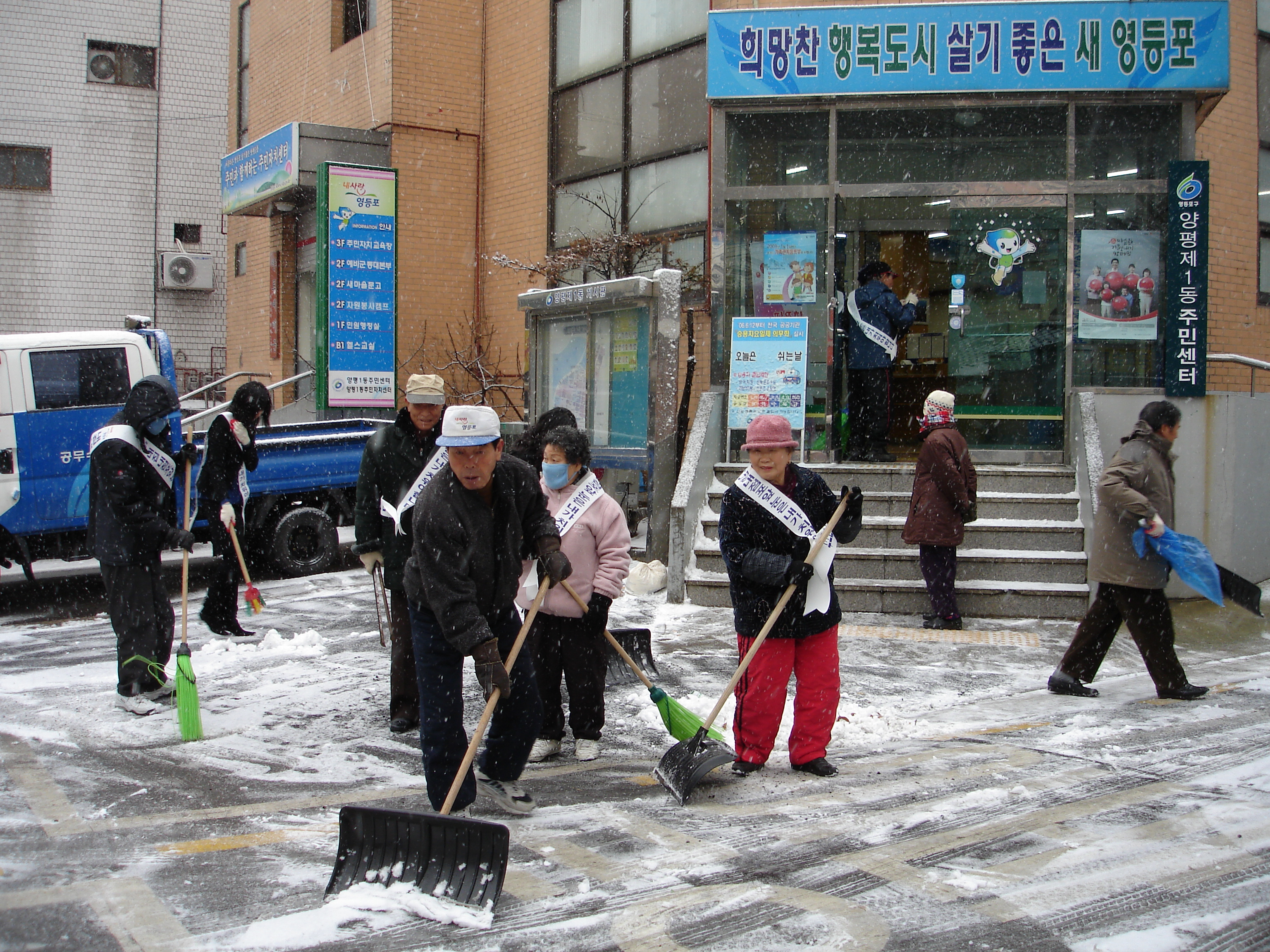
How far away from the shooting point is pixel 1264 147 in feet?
39.9

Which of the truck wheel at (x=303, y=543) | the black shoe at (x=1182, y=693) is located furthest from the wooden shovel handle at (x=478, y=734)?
the truck wheel at (x=303, y=543)

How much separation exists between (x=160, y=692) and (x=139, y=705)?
7.2 inches

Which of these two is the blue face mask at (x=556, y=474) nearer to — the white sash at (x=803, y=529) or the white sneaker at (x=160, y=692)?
the white sash at (x=803, y=529)

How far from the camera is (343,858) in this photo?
3723 millimetres

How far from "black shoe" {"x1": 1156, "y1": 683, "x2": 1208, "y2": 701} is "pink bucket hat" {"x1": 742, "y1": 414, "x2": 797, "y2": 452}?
3157mm

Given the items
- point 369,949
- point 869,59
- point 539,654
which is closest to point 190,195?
point 869,59

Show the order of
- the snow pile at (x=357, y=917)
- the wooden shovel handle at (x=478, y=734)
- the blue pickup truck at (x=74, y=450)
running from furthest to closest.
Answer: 1. the blue pickup truck at (x=74, y=450)
2. the wooden shovel handle at (x=478, y=734)
3. the snow pile at (x=357, y=917)

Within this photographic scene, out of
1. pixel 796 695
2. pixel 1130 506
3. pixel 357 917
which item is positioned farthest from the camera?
pixel 1130 506

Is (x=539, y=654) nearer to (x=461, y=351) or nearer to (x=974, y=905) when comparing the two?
(x=974, y=905)

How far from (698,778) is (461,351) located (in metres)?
12.0

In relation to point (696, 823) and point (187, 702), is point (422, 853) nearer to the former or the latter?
point (696, 823)

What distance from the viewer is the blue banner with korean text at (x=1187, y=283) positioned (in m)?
9.93

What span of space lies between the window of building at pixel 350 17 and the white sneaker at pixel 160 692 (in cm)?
1340

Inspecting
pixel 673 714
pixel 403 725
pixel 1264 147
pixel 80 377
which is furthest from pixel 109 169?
pixel 673 714
